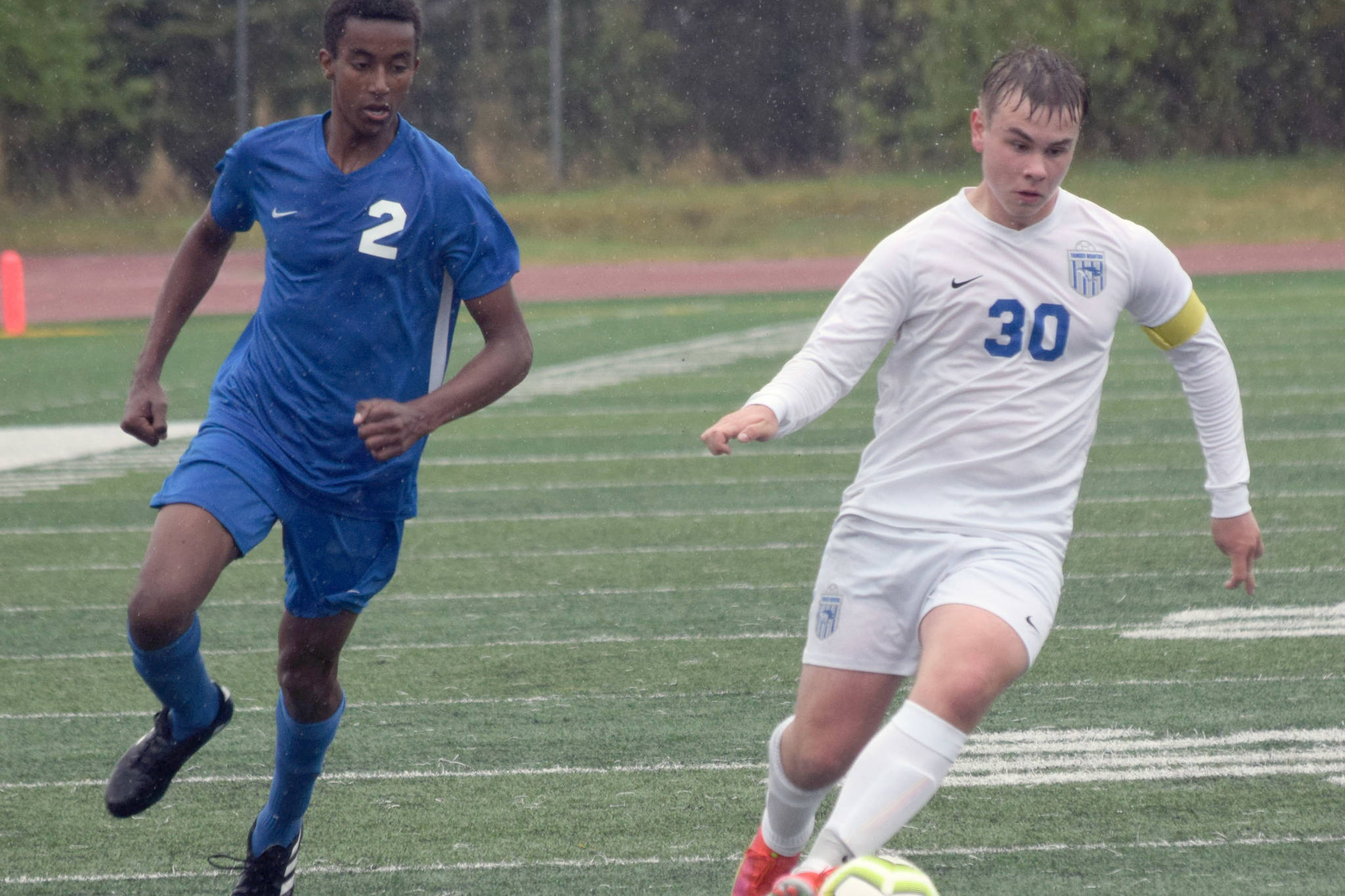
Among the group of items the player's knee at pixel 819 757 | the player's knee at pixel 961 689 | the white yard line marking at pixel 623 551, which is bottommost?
the white yard line marking at pixel 623 551

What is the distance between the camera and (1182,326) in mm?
3764

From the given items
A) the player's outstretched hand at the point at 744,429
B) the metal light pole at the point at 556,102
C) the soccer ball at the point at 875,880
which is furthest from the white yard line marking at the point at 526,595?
the metal light pole at the point at 556,102

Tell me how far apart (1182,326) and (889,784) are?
1228mm

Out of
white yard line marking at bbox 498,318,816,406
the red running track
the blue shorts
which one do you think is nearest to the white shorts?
the blue shorts

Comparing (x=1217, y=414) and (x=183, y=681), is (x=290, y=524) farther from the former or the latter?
(x=1217, y=414)

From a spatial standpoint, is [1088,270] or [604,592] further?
[604,592]

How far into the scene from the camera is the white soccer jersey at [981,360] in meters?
3.54

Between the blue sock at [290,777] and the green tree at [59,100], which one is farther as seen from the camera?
the green tree at [59,100]

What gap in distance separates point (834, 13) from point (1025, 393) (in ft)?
150

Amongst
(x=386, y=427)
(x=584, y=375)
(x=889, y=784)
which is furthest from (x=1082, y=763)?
(x=584, y=375)

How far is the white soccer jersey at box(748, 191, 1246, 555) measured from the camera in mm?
3539

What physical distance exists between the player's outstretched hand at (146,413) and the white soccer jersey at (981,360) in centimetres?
155

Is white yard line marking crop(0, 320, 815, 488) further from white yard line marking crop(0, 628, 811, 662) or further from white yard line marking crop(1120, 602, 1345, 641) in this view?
white yard line marking crop(1120, 602, 1345, 641)

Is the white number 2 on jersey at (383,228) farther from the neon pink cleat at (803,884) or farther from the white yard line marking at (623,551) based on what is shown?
the white yard line marking at (623,551)
